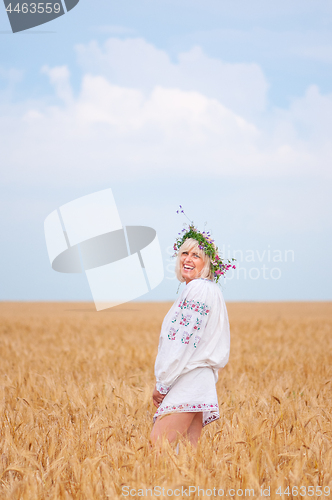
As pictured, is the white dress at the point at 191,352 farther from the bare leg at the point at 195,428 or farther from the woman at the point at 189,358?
the bare leg at the point at 195,428

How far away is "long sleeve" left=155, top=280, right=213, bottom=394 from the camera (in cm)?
325

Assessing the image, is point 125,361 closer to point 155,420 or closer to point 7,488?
point 155,420

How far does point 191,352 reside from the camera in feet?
10.8

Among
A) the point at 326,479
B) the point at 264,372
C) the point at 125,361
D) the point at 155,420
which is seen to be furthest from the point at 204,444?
the point at 125,361

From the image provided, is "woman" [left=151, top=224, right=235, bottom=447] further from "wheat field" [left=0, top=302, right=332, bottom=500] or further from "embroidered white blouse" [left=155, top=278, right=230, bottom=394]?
"wheat field" [left=0, top=302, right=332, bottom=500]

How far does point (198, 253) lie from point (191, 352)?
2.55 ft

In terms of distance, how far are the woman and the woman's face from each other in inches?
3.9

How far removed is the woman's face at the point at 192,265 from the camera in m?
3.57

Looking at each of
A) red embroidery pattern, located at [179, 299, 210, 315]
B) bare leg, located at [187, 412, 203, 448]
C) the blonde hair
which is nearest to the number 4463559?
bare leg, located at [187, 412, 203, 448]

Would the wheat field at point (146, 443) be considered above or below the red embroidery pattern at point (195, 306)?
below

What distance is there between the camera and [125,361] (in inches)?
328

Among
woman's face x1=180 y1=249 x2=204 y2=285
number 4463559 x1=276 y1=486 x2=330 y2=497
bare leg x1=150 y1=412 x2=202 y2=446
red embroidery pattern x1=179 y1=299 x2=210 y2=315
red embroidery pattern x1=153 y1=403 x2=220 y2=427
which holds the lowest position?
number 4463559 x1=276 y1=486 x2=330 y2=497
